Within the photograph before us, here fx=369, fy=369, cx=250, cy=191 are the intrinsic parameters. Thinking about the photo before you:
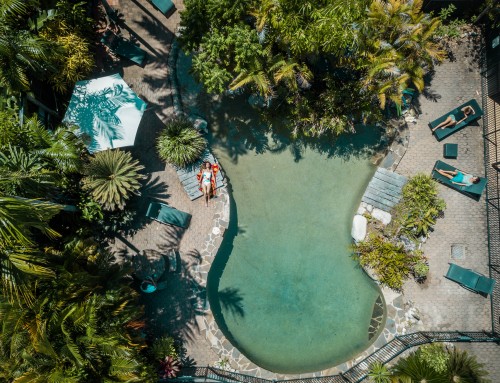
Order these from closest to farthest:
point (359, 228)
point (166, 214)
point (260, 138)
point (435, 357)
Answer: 1. point (435, 357)
2. point (166, 214)
3. point (359, 228)
4. point (260, 138)

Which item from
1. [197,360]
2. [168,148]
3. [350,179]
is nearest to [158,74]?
[168,148]

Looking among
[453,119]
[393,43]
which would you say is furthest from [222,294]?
[453,119]

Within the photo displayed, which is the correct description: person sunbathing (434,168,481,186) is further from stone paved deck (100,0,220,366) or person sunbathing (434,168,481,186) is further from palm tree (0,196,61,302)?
palm tree (0,196,61,302)

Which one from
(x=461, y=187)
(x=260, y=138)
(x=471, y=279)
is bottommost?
(x=471, y=279)

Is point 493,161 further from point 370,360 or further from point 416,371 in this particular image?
point 370,360

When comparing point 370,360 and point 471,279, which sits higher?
point 471,279

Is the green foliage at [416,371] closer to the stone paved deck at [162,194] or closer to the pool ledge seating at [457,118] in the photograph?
the stone paved deck at [162,194]

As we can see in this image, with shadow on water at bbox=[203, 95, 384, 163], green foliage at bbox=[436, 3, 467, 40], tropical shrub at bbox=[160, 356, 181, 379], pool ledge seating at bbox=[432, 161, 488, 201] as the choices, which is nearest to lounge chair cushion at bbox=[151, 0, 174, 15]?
shadow on water at bbox=[203, 95, 384, 163]
